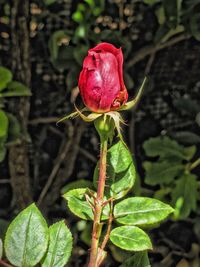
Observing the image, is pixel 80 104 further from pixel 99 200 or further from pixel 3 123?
pixel 99 200

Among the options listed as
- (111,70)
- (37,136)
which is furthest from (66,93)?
(111,70)

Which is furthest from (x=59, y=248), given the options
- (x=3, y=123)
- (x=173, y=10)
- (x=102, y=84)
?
(x=173, y=10)

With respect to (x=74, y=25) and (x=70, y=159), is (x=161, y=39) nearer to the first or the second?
(x=74, y=25)

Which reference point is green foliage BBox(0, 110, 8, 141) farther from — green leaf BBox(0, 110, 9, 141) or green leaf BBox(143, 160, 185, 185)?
green leaf BBox(143, 160, 185, 185)

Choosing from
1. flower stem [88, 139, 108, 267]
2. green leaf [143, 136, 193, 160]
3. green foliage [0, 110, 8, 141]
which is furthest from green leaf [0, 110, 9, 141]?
flower stem [88, 139, 108, 267]

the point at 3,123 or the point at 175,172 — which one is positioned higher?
the point at 3,123

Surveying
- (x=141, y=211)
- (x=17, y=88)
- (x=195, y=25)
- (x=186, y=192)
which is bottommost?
(x=186, y=192)

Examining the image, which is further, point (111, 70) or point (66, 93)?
point (66, 93)
